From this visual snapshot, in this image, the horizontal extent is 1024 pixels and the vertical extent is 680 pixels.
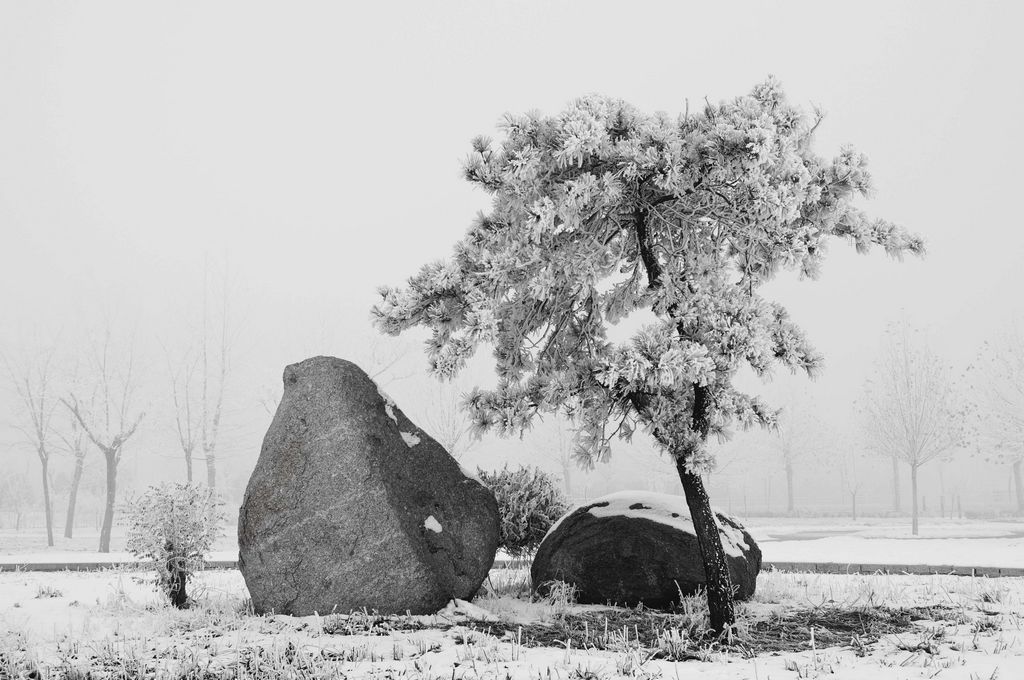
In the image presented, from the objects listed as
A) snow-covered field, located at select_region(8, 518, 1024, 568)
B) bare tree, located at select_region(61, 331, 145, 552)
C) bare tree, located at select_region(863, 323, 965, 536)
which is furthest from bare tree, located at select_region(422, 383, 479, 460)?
bare tree, located at select_region(863, 323, 965, 536)

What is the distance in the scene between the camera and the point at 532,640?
6629 mm

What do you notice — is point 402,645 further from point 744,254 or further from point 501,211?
point 744,254

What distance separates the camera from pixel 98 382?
25.7 meters

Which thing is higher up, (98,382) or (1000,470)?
(98,382)

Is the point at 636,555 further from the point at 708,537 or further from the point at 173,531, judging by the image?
the point at 173,531

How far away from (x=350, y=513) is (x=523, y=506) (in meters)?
3.87

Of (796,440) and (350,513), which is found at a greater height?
(796,440)

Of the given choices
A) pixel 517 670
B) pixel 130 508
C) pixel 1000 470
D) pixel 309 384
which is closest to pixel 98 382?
pixel 130 508

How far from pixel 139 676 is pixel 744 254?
272 inches

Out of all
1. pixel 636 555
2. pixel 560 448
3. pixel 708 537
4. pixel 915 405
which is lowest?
pixel 636 555

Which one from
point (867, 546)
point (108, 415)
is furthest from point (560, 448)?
point (108, 415)

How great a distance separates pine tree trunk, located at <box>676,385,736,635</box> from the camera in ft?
23.9

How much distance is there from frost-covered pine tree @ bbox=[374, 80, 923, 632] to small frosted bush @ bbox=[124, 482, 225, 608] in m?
3.84

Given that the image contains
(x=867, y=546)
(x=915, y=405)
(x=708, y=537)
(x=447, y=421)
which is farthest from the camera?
(x=447, y=421)
